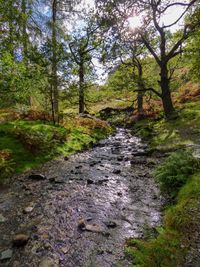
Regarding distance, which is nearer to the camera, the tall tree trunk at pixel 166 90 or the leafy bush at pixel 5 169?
the leafy bush at pixel 5 169

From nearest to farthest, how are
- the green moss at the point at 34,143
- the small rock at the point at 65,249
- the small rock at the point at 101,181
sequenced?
the small rock at the point at 65,249, the small rock at the point at 101,181, the green moss at the point at 34,143

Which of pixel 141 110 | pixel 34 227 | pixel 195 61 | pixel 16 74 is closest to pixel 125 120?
pixel 141 110

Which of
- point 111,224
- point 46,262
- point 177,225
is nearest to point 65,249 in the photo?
point 46,262

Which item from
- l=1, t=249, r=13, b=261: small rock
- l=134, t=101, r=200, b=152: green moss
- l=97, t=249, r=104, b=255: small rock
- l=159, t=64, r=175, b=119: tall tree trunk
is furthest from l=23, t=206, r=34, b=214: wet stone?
l=159, t=64, r=175, b=119: tall tree trunk

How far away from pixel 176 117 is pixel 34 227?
672 inches

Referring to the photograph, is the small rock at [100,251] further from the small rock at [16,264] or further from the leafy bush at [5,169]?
the leafy bush at [5,169]

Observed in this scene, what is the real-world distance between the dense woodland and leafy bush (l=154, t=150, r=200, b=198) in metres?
0.03

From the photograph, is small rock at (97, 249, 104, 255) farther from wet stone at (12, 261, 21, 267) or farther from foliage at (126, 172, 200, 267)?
wet stone at (12, 261, 21, 267)

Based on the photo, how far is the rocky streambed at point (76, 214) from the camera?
4.99 m

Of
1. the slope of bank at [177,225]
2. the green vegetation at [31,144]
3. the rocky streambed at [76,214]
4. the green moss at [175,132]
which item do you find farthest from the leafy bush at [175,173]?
the green vegetation at [31,144]

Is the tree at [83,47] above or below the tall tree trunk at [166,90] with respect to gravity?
above

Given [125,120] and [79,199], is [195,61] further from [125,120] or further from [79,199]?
[79,199]

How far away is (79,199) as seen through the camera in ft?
25.5

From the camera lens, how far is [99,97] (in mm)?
30031
